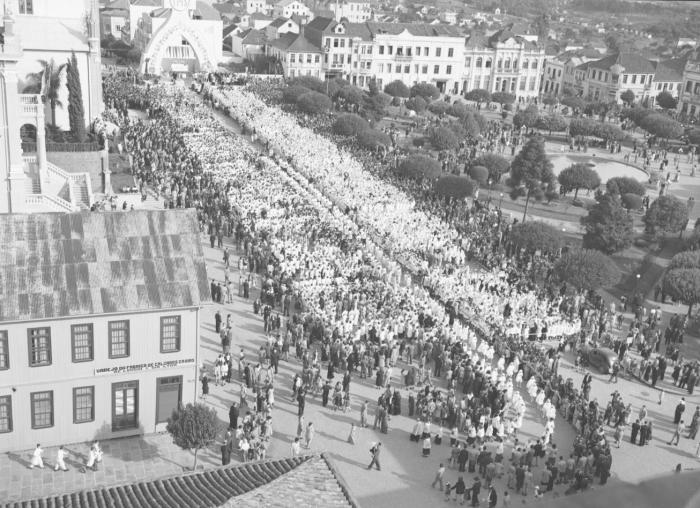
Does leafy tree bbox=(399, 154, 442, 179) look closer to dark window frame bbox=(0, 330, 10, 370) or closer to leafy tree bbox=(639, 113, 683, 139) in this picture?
leafy tree bbox=(639, 113, 683, 139)

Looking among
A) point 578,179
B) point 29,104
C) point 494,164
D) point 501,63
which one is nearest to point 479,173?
point 494,164

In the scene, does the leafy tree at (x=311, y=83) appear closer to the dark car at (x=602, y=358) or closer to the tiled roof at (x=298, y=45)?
the tiled roof at (x=298, y=45)

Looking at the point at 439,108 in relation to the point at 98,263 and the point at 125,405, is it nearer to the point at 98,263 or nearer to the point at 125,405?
the point at 98,263

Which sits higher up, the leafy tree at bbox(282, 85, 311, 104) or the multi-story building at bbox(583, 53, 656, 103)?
the multi-story building at bbox(583, 53, 656, 103)

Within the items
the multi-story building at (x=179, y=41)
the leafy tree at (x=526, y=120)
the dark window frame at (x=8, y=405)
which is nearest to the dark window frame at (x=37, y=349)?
the dark window frame at (x=8, y=405)

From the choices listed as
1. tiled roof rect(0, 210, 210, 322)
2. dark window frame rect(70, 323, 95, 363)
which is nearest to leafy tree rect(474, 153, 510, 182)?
tiled roof rect(0, 210, 210, 322)

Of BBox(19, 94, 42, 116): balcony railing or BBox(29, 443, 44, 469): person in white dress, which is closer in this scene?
BBox(29, 443, 44, 469): person in white dress

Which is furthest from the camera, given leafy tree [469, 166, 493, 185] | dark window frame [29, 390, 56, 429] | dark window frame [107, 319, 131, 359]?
leafy tree [469, 166, 493, 185]
